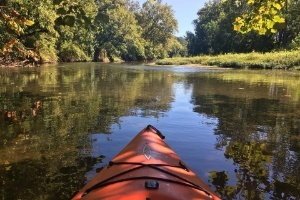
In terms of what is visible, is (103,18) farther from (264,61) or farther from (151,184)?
(264,61)

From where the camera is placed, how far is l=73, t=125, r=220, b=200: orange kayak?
2607 millimetres

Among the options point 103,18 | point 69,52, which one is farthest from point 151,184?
point 69,52

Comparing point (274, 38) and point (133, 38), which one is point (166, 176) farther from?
point (133, 38)

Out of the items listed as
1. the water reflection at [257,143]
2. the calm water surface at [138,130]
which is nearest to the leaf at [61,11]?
the calm water surface at [138,130]

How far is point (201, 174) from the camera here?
15.8ft

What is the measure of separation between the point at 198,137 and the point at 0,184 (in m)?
3.95

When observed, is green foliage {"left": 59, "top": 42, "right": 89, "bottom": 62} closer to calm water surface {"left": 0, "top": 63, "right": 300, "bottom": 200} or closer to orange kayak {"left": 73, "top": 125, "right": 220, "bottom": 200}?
calm water surface {"left": 0, "top": 63, "right": 300, "bottom": 200}

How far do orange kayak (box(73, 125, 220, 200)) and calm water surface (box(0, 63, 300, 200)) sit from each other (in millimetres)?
962

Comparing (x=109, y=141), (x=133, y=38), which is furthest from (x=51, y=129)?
(x=133, y=38)

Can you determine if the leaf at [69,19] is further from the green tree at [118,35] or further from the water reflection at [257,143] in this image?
the green tree at [118,35]

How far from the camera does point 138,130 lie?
730 cm

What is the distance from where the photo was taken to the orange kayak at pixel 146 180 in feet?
8.55

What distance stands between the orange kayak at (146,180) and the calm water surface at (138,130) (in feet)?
3.16

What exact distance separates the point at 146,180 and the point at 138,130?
447 cm
